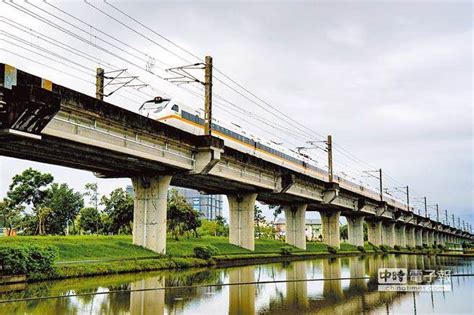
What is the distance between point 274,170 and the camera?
43.2 meters

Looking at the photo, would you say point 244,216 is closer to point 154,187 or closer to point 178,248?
point 178,248

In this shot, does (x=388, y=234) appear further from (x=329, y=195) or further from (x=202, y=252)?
(x=202, y=252)

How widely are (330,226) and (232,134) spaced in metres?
35.5

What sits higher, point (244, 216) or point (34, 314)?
point (244, 216)

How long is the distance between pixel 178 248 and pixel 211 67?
13.2 metres

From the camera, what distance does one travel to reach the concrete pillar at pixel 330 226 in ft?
230

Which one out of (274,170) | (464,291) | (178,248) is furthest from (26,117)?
(274,170)

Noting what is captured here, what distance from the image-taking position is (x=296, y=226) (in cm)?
5894

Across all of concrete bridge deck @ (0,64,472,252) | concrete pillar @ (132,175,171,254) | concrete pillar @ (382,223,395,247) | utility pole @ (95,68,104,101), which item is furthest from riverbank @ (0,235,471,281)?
concrete pillar @ (382,223,395,247)

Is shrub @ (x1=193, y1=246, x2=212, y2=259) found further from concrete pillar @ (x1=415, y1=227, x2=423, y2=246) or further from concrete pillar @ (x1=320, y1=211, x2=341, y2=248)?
concrete pillar @ (x1=415, y1=227, x2=423, y2=246)

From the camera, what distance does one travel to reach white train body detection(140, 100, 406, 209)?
3362 centimetres

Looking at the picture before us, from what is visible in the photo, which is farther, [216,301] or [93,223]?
[93,223]

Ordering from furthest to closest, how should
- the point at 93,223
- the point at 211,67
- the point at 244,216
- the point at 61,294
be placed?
the point at 93,223
the point at 244,216
the point at 211,67
the point at 61,294

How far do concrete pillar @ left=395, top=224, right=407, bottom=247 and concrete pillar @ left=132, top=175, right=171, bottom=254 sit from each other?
87.5m
